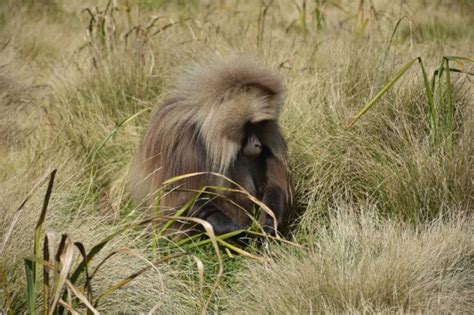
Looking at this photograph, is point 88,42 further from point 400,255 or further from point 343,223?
point 400,255

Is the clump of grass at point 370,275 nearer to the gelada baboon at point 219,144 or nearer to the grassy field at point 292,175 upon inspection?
the grassy field at point 292,175

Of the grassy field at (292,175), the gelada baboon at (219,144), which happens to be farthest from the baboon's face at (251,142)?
the grassy field at (292,175)

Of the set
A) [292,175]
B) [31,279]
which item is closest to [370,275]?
[31,279]

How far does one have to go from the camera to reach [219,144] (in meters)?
4.21

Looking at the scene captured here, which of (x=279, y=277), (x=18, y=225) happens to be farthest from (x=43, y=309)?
(x=279, y=277)

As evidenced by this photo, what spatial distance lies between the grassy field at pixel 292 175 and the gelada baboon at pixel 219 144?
0.66 ft

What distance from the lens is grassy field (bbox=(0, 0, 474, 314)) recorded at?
338 centimetres

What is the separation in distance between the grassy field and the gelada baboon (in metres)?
0.20

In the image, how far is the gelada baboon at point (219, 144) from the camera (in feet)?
13.8

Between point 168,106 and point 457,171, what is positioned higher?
point 168,106

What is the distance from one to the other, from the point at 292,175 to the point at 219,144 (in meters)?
0.79

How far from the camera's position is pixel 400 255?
356 cm

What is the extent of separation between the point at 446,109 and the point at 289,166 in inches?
37.3

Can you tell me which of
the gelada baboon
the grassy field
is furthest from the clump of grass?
the gelada baboon
